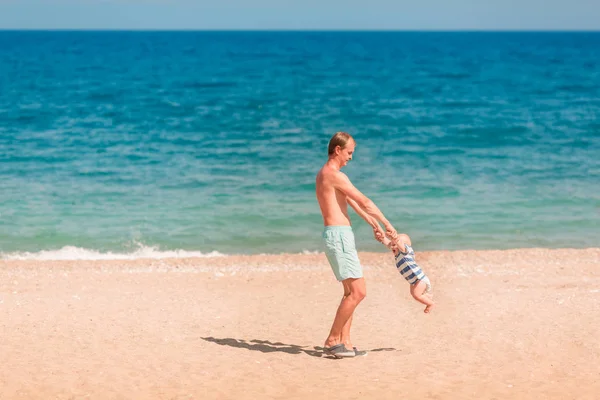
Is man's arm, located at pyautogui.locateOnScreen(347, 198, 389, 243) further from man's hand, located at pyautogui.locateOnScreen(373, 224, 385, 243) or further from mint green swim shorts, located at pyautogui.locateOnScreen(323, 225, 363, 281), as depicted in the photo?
mint green swim shorts, located at pyautogui.locateOnScreen(323, 225, 363, 281)

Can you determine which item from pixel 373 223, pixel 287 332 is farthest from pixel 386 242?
pixel 287 332

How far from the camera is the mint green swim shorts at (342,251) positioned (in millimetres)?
6293

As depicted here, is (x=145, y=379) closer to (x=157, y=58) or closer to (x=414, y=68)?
(x=414, y=68)

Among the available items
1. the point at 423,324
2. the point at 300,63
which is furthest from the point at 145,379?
the point at 300,63

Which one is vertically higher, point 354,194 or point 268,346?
point 354,194

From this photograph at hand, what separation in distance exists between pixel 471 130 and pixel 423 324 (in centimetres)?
1787

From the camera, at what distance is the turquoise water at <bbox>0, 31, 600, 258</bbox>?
45.4 feet

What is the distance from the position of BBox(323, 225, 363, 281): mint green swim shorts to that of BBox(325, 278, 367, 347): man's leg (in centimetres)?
8

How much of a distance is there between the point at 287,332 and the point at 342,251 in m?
1.65

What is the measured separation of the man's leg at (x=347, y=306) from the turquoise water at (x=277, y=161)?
20.7 feet

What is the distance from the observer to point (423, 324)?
784cm

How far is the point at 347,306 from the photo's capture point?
255 inches

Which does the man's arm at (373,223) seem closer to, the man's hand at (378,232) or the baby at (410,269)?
the man's hand at (378,232)

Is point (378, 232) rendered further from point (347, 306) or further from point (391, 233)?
point (347, 306)
